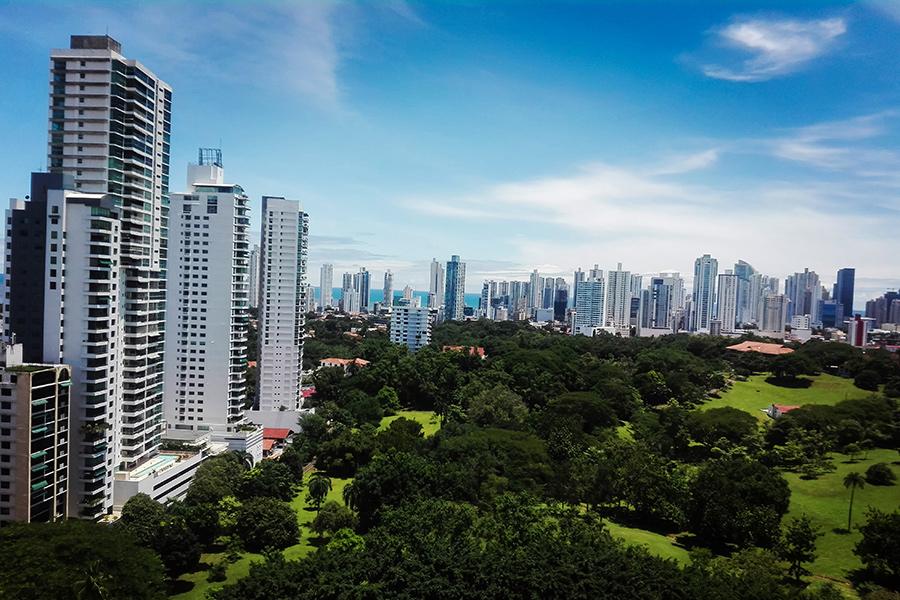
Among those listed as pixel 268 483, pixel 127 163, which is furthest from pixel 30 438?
pixel 127 163

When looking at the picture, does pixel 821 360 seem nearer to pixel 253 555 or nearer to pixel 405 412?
pixel 405 412

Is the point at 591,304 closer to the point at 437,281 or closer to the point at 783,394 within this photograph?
the point at 437,281

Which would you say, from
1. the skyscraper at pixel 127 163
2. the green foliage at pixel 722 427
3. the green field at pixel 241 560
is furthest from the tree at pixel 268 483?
the green foliage at pixel 722 427

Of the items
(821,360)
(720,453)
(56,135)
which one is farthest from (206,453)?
(821,360)

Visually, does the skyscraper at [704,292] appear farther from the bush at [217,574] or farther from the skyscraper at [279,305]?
the bush at [217,574]

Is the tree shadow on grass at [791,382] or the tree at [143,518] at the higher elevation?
the tree shadow on grass at [791,382]
